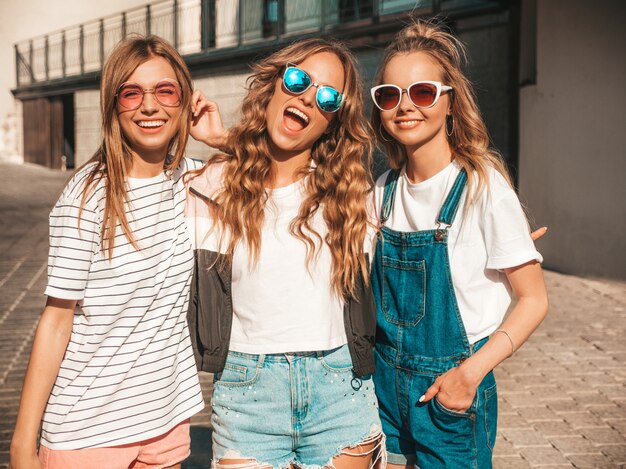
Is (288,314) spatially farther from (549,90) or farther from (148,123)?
(549,90)

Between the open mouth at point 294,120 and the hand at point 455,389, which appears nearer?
the hand at point 455,389

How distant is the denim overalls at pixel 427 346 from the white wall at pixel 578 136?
304 inches

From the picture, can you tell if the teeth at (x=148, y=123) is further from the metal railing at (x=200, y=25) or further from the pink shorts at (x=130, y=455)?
the metal railing at (x=200, y=25)

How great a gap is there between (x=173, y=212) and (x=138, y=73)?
1.43ft

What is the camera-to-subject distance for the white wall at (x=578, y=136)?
31.1 feet

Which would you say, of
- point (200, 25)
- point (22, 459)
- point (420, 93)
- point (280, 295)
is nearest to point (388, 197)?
point (420, 93)

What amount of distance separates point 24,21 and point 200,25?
11842 millimetres

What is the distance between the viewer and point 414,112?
8.18 feet

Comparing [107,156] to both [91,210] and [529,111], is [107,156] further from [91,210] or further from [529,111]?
[529,111]

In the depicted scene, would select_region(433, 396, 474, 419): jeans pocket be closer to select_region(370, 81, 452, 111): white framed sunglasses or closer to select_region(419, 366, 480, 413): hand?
select_region(419, 366, 480, 413): hand

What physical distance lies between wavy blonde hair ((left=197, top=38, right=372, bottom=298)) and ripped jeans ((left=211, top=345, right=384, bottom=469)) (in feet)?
0.91

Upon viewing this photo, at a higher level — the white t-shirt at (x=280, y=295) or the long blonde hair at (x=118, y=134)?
the long blonde hair at (x=118, y=134)

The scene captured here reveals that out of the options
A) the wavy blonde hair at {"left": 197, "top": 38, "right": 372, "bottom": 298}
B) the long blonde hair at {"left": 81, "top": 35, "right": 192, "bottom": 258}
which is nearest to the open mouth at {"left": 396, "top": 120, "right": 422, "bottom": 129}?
the wavy blonde hair at {"left": 197, "top": 38, "right": 372, "bottom": 298}

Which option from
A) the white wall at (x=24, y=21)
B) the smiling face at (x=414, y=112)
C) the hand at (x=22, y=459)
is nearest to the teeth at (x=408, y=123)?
the smiling face at (x=414, y=112)
